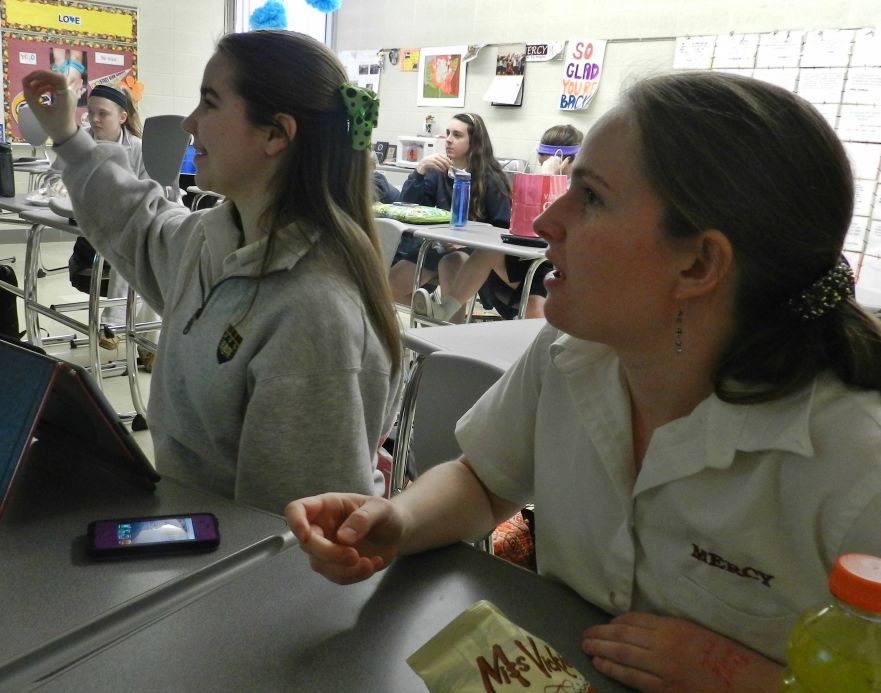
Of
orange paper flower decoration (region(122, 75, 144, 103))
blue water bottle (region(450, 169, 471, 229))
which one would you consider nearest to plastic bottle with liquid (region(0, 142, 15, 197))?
blue water bottle (region(450, 169, 471, 229))

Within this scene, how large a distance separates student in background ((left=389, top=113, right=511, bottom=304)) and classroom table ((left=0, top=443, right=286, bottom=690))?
322cm

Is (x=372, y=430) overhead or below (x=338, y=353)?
below

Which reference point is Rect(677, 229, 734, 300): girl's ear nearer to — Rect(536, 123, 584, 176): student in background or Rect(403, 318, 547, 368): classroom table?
Rect(403, 318, 547, 368): classroom table

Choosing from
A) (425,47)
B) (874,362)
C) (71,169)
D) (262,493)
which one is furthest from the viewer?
(425,47)

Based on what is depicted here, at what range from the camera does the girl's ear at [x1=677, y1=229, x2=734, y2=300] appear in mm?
751

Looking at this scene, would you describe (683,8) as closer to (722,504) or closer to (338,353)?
(338,353)

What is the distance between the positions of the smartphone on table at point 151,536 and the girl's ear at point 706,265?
0.51m

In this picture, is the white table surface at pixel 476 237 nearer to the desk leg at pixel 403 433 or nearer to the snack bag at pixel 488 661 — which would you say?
the desk leg at pixel 403 433

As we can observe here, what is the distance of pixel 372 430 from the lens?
1.31 m

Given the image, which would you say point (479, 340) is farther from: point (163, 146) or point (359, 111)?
point (163, 146)

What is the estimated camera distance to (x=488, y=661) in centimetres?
55

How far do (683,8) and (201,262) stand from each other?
14.9ft

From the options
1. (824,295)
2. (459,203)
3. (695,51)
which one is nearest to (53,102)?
(824,295)

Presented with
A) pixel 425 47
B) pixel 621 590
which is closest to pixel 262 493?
pixel 621 590
